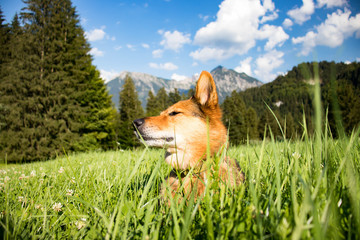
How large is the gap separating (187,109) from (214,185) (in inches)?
76.3

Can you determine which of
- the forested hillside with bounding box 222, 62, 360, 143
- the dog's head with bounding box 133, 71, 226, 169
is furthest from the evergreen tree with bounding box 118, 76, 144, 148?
the dog's head with bounding box 133, 71, 226, 169

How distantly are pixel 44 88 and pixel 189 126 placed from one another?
22632 millimetres

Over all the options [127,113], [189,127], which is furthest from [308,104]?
[127,113]

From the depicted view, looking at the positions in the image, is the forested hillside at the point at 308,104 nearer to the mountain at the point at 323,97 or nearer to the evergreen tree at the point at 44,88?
the mountain at the point at 323,97

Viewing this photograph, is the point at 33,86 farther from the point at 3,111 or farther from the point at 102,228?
the point at 102,228

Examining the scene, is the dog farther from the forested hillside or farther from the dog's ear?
the forested hillside

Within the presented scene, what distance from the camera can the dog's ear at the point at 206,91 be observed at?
284 centimetres

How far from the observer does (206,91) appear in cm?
313

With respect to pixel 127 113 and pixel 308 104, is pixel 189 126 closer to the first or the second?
pixel 308 104

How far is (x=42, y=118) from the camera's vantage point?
A: 64.0 feet

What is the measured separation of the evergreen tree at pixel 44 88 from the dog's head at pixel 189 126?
19.3 meters

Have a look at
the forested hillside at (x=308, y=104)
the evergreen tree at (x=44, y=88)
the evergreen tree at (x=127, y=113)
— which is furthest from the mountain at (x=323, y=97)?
the evergreen tree at (x=127, y=113)

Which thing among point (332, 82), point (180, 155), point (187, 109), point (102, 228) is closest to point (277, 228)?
point (332, 82)

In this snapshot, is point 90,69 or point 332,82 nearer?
point 332,82
